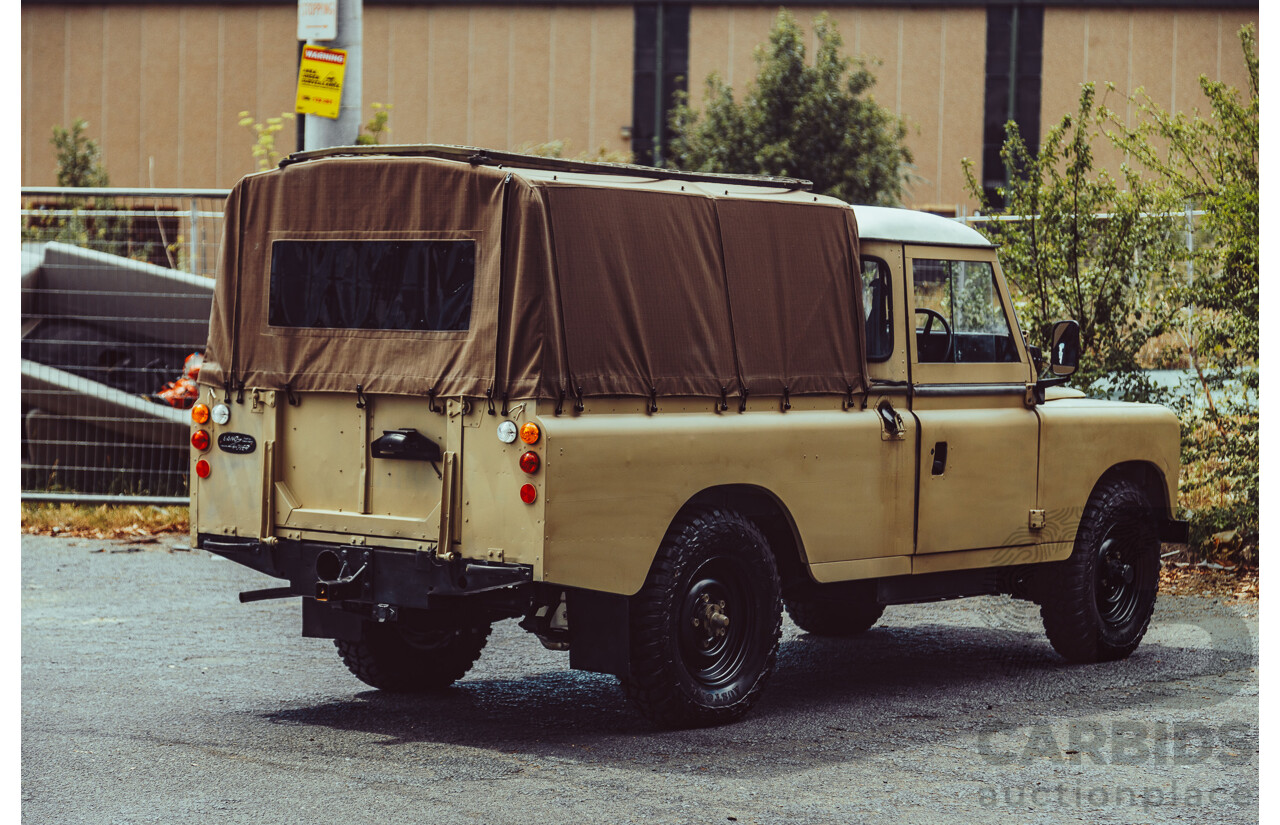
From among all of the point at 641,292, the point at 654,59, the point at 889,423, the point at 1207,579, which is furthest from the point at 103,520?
the point at 654,59

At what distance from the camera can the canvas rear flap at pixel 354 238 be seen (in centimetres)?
671

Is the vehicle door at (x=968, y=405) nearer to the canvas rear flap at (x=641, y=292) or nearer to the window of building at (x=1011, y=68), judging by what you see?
the canvas rear flap at (x=641, y=292)

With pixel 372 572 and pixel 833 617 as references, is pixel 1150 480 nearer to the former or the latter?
pixel 833 617

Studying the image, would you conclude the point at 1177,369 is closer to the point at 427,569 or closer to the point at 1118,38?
the point at 427,569

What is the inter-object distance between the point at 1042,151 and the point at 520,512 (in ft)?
23.0

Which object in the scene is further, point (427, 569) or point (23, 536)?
point (23, 536)

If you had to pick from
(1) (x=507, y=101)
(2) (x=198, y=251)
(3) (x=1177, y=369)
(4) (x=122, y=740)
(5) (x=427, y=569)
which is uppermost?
(1) (x=507, y=101)

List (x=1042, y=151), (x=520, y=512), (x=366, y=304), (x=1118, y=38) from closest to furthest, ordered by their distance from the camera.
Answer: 1. (x=520, y=512)
2. (x=366, y=304)
3. (x=1042, y=151)
4. (x=1118, y=38)

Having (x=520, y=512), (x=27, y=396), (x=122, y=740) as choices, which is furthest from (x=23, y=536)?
(x=520, y=512)

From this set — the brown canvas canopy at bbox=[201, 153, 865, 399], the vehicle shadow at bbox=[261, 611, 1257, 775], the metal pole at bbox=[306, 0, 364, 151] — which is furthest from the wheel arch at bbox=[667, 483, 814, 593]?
the metal pole at bbox=[306, 0, 364, 151]

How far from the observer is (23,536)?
12680 millimetres

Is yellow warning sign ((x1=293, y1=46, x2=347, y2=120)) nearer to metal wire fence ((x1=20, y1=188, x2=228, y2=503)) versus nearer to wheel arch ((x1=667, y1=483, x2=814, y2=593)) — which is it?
metal wire fence ((x1=20, y1=188, x2=228, y2=503))

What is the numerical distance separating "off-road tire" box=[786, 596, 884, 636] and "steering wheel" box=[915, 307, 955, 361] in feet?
6.80

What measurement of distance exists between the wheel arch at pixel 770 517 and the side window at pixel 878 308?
1034 millimetres
